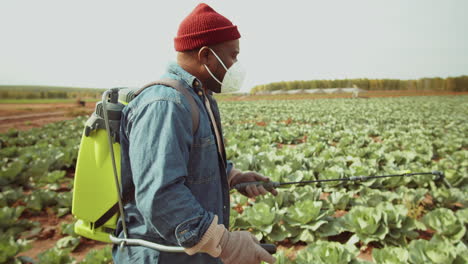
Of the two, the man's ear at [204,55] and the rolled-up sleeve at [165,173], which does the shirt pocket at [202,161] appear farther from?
the man's ear at [204,55]

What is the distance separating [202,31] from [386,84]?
3386 inches

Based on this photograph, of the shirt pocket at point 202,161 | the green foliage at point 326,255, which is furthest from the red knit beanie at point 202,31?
the green foliage at point 326,255

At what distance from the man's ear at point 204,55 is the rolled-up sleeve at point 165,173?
0.39 m

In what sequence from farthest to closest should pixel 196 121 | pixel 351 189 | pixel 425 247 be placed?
pixel 351 189 < pixel 425 247 < pixel 196 121

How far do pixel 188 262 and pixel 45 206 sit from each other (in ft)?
14.7

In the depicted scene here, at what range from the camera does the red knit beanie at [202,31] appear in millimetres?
1314

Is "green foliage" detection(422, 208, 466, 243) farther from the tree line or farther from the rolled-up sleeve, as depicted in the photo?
the tree line

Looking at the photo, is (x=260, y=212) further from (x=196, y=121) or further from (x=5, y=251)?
(x=5, y=251)

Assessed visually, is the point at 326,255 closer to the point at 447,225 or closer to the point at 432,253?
the point at 432,253

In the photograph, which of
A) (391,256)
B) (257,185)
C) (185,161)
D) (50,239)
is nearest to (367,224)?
(391,256)

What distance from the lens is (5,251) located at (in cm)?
283

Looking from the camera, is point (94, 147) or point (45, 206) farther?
point (45, 206)

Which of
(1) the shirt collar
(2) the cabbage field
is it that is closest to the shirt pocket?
(1) the shirt collar

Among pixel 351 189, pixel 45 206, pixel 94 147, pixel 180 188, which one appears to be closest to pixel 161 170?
pixel 180 188
